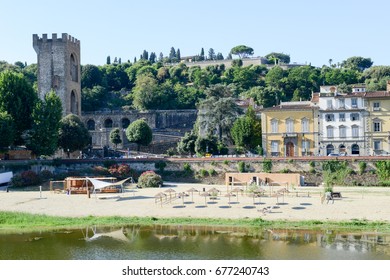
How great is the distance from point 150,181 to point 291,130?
15961 millimetres

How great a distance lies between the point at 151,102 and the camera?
88.8m

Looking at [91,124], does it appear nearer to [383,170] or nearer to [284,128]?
[284,128]

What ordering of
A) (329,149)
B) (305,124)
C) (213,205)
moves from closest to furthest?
(213,205)
(329,149)
(305,124)

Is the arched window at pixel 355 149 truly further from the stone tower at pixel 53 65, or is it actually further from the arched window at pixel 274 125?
the stone tower at pixel 53 65

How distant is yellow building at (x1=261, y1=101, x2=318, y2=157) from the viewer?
5484cm

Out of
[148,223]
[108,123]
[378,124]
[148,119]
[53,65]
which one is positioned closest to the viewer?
[148,223]

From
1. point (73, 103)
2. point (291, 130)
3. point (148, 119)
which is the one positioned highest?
point (73, 103)

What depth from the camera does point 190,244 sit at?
2569 centimetres

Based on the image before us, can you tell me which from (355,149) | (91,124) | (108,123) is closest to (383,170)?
(355,149)

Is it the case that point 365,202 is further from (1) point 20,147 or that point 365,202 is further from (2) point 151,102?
(2) point 151,102

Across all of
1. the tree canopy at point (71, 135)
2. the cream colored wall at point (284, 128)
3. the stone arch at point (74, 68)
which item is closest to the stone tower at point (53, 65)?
the stone arch at point (74, 68)

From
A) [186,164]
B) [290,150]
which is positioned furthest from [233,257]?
[290,150]
